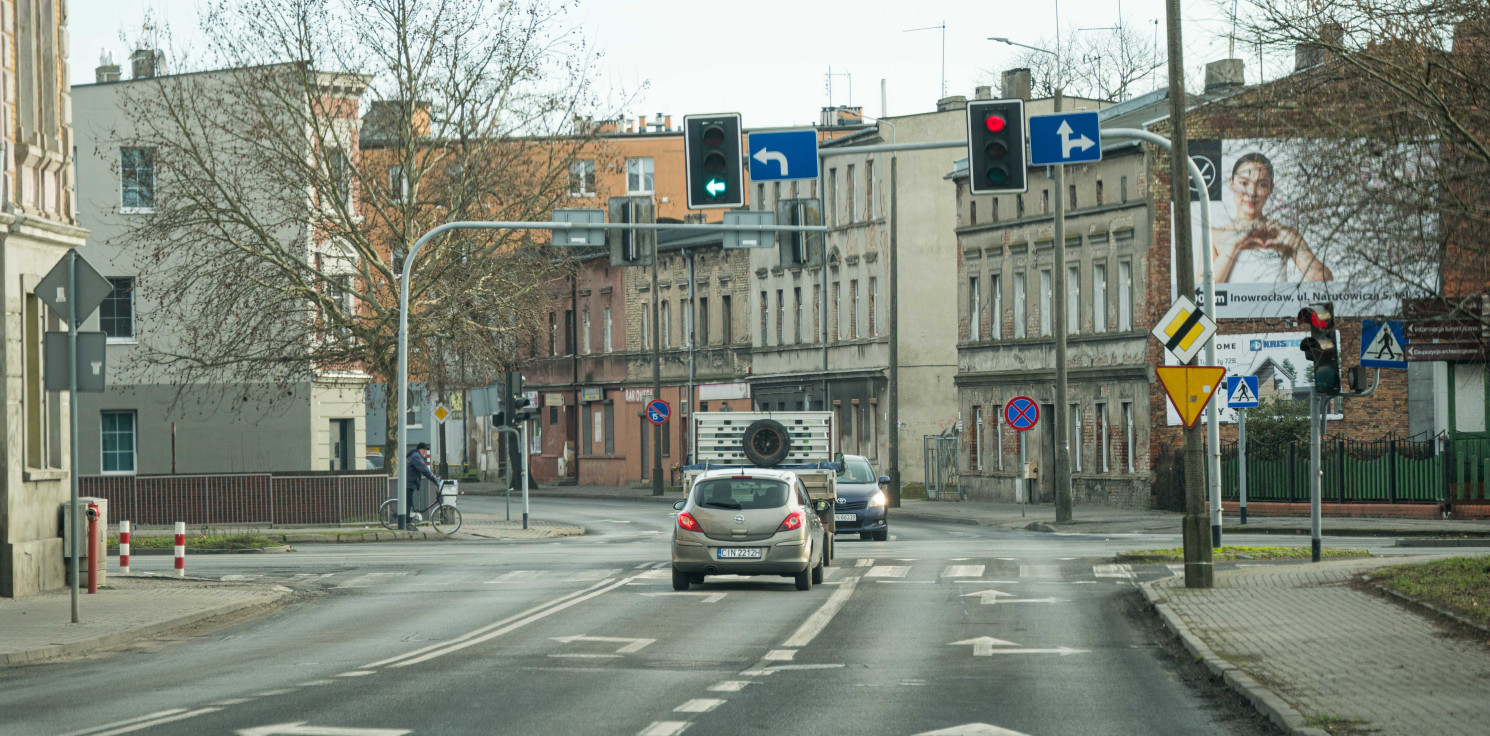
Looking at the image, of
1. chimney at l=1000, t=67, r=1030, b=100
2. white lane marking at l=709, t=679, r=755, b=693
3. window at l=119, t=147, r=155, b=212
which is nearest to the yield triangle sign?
white lane marking at l=709, t=679, r=755, b=693

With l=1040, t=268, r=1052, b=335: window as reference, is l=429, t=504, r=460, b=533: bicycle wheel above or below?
below

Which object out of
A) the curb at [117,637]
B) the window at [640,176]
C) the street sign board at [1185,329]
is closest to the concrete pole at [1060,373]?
the street sign board at [1185,329]

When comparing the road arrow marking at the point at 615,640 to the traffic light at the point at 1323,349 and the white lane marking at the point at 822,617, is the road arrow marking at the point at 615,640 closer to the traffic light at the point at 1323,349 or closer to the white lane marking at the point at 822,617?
the white lane marking at the point at 822,617

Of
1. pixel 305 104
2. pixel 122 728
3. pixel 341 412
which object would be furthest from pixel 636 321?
pixel 122 728

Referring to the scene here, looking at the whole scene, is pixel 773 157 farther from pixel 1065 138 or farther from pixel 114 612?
pixel 114 612

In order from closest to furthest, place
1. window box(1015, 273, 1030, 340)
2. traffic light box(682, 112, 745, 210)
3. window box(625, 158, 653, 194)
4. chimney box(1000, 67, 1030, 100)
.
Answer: traffic light box(682, 112, 745, 210)
window box(1015, 273, 1030, 340)
chimney box(1000, 67, 1030, 100)
window box(625, 158, 653, 194)

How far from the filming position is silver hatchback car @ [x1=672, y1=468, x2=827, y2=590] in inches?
880

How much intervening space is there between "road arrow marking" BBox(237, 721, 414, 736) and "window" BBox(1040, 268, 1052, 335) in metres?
42.5

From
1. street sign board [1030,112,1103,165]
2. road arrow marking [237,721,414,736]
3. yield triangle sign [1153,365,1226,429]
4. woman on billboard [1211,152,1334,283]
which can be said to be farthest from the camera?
woman on billboard [1211,152,1334,283]

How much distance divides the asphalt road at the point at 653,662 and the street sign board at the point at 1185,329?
2783 mm

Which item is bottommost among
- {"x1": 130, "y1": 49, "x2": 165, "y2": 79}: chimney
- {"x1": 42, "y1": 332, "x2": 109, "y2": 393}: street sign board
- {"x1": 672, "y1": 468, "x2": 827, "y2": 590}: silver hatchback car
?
{"x1": 672, "y1": 468, "x2": 827, "y2": 590}: silver hatchback car

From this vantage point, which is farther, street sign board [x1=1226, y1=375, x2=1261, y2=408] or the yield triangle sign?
street sign board [x1=1226, y1=375, x2=1261, y2=408]

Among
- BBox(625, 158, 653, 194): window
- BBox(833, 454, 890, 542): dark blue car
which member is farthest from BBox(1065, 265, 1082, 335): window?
BBox(625, 158, 653, 194): window

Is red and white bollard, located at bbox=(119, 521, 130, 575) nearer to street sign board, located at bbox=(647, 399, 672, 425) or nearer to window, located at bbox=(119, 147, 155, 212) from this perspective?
window, located at bbox=(119, 147, 155, 212)
